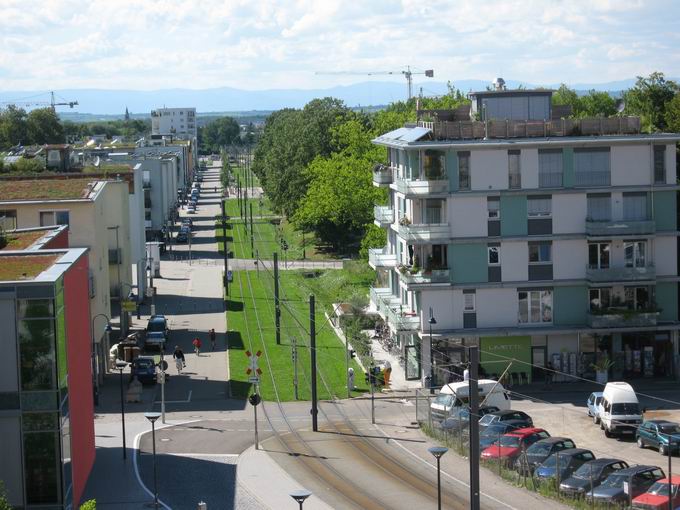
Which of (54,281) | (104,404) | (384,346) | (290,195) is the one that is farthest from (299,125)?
(54,281)

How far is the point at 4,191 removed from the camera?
55.8m

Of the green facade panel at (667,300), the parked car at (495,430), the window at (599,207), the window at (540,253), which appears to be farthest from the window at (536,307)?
the parked car at (495,430)

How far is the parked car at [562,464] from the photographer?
116 feet

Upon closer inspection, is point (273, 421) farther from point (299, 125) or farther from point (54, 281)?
point (299, 125)

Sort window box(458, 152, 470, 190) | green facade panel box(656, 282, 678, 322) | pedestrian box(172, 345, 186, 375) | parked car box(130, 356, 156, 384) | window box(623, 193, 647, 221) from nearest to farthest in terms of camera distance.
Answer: window box(458, 152, 470, 190)
window box(623, 193, 647, 221)
green facade panel box(656, 282, 678, 322)
parked car box(130, 356, 156, 384)
pedestrian box(172, 345, 186, 375)

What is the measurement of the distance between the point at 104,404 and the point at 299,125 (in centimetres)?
7493

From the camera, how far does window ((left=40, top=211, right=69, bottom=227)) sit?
53938 mm

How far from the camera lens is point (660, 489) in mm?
31875

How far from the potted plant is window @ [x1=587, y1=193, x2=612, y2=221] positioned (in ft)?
19.5

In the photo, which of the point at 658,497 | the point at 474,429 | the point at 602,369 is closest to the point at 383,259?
the point at 602,369

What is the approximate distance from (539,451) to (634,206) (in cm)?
1823

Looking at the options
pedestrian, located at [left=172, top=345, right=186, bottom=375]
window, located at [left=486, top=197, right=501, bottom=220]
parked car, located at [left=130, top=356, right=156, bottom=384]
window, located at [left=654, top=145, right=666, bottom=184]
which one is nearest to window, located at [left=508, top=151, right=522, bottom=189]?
window, located at [left=486, top=197, right=501, bottom=220]

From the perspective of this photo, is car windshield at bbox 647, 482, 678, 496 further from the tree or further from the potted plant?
the tree

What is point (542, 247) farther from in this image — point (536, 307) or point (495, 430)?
point (495, 430)
